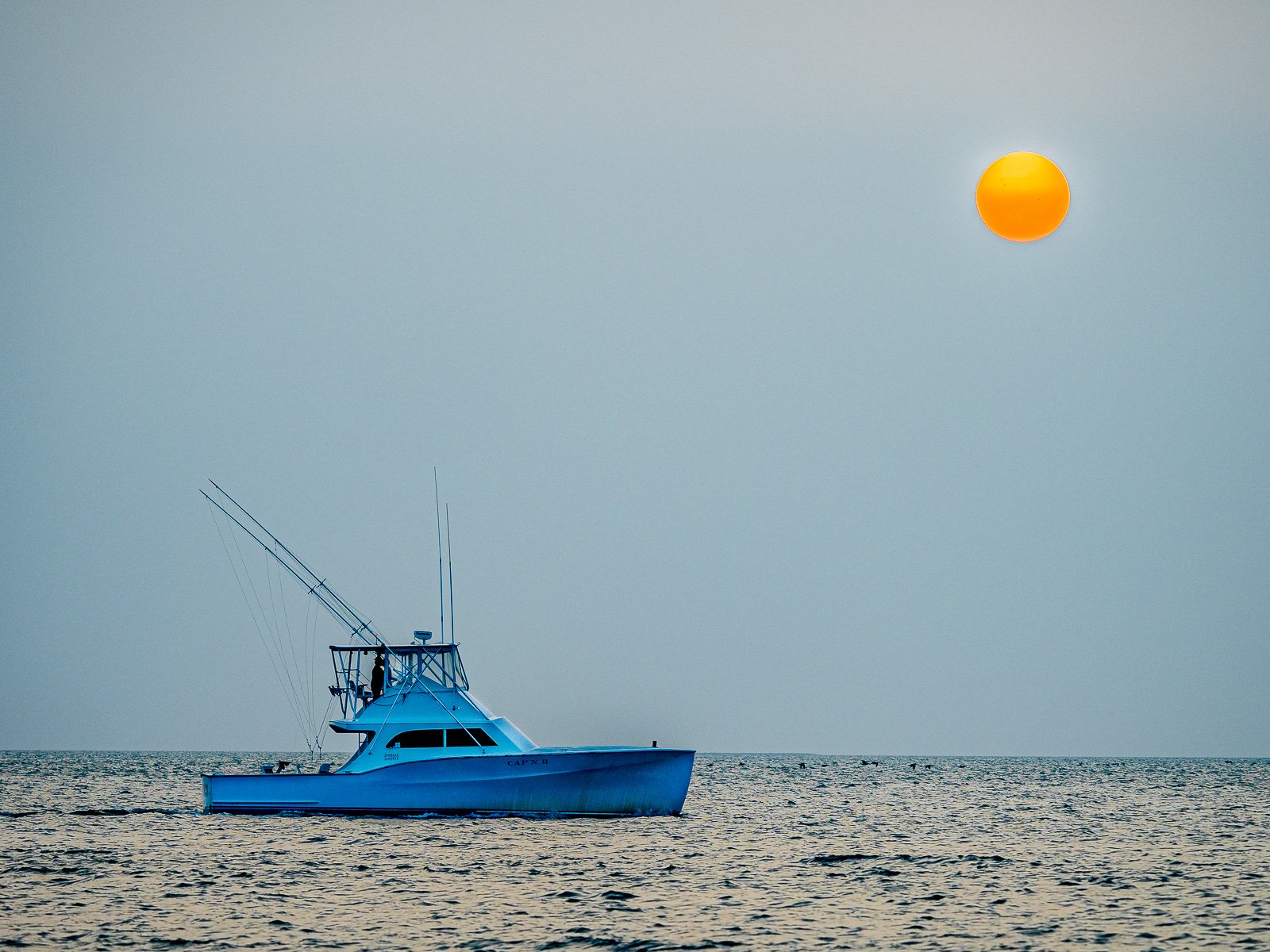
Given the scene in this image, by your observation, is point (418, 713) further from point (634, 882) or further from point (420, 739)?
point (634, 882)

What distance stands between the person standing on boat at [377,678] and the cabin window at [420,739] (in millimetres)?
1419

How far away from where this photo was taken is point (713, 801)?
186 feet

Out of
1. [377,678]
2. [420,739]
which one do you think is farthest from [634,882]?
[377,678]

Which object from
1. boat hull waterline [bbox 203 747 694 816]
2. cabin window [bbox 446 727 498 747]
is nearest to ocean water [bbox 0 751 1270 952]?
boat hull waterline [bbox 203 747 694 816]

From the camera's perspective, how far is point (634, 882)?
2477 centimetres

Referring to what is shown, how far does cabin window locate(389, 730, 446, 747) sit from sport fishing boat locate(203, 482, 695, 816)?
0.02 meters

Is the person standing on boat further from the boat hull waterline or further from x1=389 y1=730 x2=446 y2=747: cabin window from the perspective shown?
the boat hull waterline

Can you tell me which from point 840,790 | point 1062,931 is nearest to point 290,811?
point 1062,931

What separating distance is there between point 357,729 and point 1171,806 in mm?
38095

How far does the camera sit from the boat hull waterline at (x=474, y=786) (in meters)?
33.5

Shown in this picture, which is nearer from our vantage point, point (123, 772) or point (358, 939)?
point (358, 939)

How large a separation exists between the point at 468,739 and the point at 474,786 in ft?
4.16

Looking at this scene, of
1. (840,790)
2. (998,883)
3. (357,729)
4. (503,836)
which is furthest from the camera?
(840,790)

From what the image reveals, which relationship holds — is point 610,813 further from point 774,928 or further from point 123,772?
point 123,772
